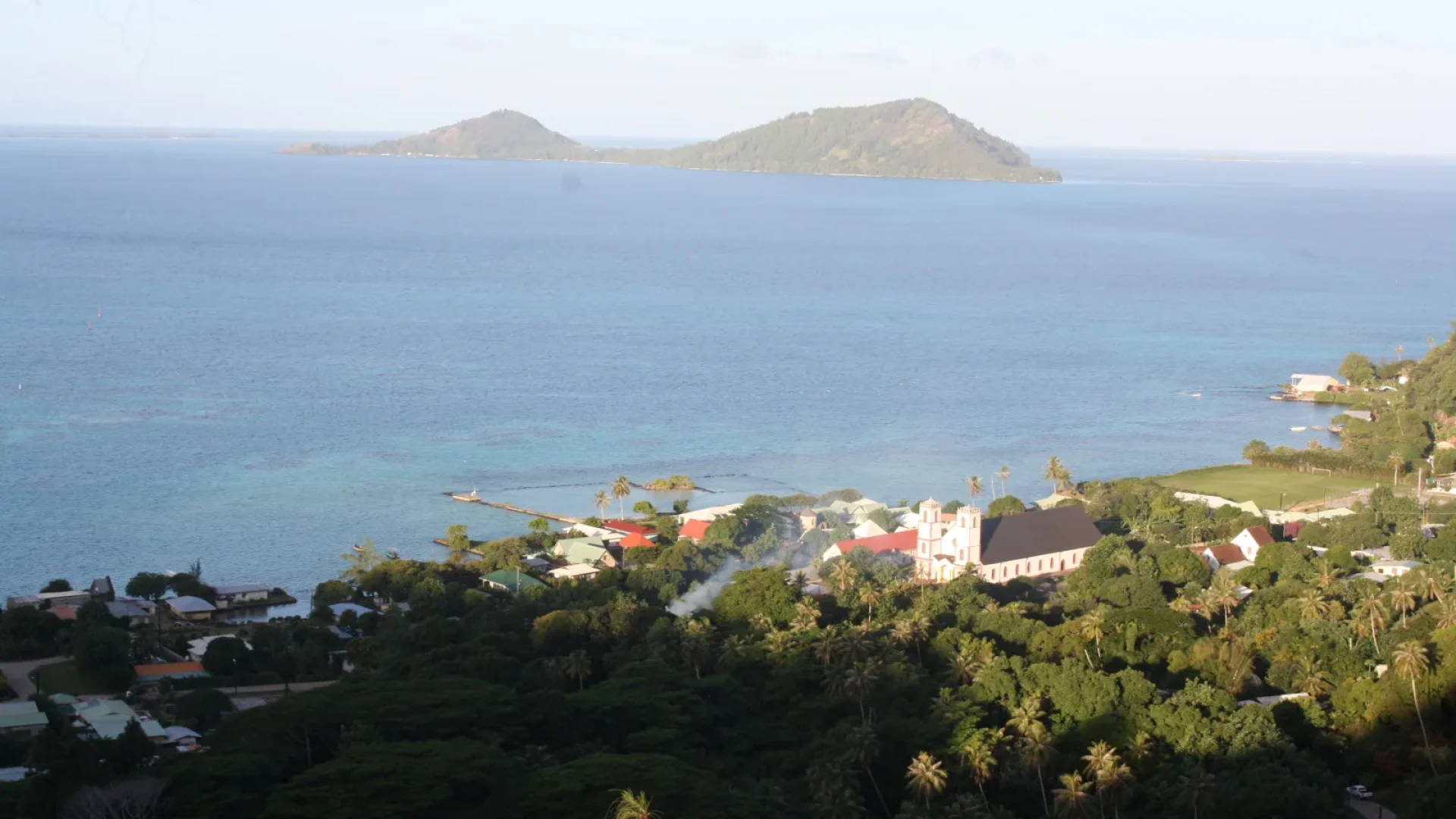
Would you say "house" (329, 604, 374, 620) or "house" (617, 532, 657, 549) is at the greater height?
"house" (617, 532, 657, 549)

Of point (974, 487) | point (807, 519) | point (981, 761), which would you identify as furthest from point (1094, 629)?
point (974, 487)

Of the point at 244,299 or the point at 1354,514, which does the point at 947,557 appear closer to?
the point at 1354,514

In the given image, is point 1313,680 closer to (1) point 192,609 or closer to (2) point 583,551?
(2) point 583,551

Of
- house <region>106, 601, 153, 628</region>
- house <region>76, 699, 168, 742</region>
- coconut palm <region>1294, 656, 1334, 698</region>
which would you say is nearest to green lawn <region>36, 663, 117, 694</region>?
house <region>76, 699, 168, 742</region>

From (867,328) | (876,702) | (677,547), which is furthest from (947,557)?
(867,328)

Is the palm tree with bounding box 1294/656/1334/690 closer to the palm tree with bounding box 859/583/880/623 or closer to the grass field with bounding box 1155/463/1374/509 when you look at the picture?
the palm tree with bounding box 859/583/880/623

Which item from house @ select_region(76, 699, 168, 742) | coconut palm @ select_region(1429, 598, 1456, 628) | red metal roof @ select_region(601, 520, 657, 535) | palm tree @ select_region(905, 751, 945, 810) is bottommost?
red metal roof @ select_region(601, 520, 657, 535)
